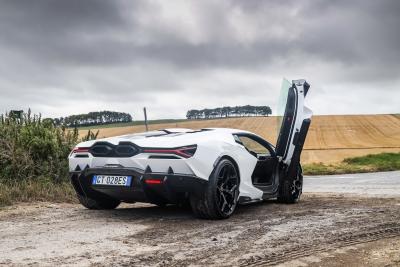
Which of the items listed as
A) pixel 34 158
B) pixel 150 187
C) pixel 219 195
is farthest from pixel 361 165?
pixel 150 187

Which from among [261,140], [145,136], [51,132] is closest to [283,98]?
[261,140]

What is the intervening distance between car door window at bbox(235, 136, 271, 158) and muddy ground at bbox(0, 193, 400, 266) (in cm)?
87

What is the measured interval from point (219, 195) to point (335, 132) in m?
46.8

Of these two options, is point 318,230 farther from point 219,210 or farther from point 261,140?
point 261,140

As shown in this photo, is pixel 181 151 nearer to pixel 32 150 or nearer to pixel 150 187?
pixel 150 187

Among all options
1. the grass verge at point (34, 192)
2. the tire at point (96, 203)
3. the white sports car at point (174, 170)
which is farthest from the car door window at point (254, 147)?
the grass verge at point (34, 192)

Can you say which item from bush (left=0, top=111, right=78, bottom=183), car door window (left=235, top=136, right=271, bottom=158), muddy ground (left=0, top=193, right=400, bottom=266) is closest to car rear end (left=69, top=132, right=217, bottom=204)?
muddy ground (left=0, top=193, right=400, bottom=266)

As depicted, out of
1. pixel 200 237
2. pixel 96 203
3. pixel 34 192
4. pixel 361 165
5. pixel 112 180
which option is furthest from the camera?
pixel 361 165

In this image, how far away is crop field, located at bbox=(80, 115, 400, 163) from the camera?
3800cm

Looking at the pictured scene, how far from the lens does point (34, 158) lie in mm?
10523

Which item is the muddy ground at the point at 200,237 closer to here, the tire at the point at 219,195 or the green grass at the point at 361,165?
the tire at the point at 219,195

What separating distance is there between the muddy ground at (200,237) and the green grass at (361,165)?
62.0 ft

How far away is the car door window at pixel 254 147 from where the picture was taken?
298 inches

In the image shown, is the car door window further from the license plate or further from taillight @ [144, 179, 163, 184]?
the license plate
